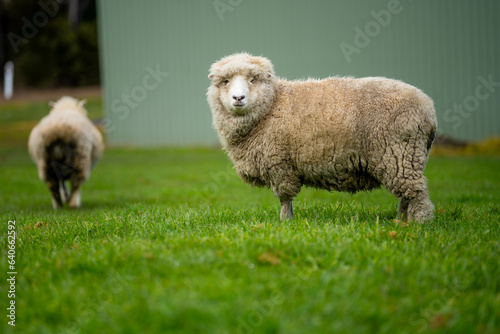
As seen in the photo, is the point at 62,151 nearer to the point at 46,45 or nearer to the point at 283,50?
the point at 283,50

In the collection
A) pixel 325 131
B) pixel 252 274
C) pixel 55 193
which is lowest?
pixel 55 193

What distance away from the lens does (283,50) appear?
1733 centimetres

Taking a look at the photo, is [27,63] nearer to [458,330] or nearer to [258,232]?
[258,232]

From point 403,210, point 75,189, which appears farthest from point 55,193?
point 403,210

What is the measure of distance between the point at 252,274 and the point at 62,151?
5278 mm

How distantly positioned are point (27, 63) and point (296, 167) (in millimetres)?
27602

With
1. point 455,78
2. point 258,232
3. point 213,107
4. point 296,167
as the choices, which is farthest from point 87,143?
point 455,78

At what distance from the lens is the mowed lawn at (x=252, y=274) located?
2557 mm

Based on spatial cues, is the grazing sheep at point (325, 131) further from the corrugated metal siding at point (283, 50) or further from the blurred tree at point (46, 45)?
the blurred tree at point (46, 45)

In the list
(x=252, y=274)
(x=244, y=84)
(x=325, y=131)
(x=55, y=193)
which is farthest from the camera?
(x=55, y=193)

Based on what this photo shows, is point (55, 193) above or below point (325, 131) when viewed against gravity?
below

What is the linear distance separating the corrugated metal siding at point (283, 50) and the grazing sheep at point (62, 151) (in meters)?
10.6

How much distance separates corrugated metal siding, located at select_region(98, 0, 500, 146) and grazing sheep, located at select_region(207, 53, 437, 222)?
11802 millimetres

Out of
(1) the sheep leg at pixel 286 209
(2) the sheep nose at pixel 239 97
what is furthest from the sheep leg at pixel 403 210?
(2) the sheep nose at pixel 239 97
